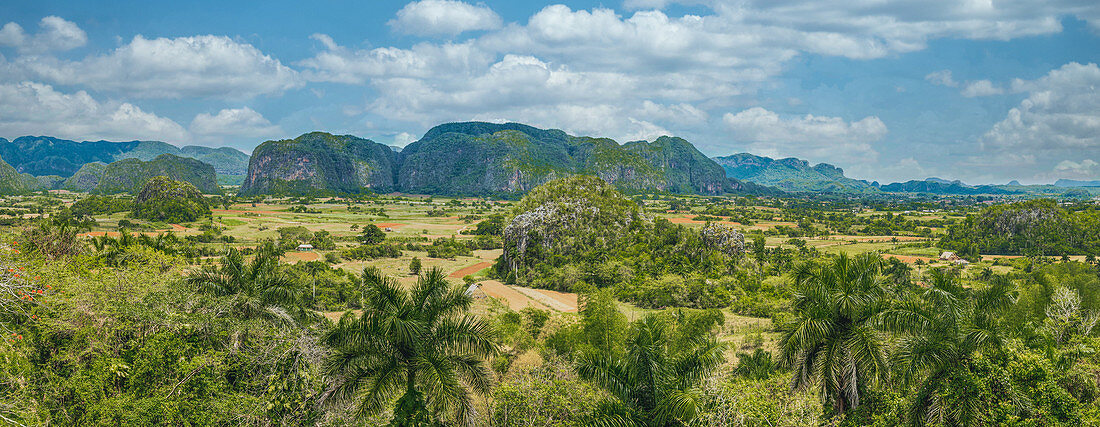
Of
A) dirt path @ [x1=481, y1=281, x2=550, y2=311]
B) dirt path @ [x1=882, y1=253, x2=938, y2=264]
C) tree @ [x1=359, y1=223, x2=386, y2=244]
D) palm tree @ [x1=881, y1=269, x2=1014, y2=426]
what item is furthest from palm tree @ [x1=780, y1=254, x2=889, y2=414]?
tree @ [x1=359, y1=223, x2=386, y2=244]

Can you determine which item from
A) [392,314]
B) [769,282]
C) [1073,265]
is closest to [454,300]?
[392,314]

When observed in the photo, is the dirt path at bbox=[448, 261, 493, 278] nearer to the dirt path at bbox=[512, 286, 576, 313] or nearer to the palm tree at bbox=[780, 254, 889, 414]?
the dirt path at bbox=[512, 286, 576, 313]

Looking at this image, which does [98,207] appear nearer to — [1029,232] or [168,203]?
[168,203]

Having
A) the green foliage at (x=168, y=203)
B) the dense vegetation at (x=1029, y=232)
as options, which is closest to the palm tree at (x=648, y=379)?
the dense vegetation at (x=1029, y=232)

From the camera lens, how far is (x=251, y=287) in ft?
67.7

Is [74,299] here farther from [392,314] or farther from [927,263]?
[927,263]

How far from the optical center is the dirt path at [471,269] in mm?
67250

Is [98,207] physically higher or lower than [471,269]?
higher

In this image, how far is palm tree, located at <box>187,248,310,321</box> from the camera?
19830 millimetres

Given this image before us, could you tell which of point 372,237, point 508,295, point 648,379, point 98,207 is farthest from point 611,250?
point 98,207

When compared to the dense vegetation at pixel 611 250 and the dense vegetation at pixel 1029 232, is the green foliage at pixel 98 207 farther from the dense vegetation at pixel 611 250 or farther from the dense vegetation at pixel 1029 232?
the dense vegetation at pixel 1029 232

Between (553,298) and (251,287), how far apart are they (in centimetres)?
3638

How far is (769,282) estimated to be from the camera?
56688 millimetres

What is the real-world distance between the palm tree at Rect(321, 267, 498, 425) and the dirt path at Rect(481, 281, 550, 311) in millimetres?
33276
